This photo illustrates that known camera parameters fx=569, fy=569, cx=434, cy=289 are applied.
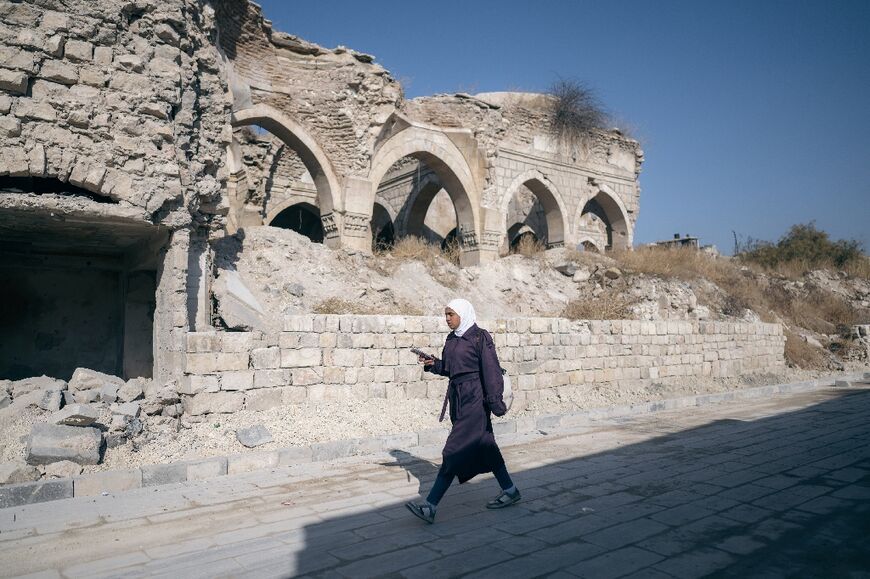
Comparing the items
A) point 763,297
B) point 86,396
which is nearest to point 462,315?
point 86,396

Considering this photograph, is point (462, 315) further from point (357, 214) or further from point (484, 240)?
point (484, 240)

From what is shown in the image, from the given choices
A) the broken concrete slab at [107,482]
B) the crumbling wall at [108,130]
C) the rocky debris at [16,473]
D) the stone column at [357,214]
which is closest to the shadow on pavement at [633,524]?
the broken concrete slab at [107,482]

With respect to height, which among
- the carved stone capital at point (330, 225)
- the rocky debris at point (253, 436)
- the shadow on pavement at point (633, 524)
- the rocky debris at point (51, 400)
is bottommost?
the shadow on pavement at point (633, 524)

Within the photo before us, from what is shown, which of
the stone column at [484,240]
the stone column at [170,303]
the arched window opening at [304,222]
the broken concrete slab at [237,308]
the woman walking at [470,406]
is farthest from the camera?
the arched window opening at [304,222]

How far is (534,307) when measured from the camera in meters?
17.0

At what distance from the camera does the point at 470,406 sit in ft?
13.7

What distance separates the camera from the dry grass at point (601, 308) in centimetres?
1541

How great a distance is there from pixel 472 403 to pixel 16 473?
157 inches

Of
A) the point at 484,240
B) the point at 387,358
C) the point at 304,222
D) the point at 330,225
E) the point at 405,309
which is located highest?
the point at 304,222

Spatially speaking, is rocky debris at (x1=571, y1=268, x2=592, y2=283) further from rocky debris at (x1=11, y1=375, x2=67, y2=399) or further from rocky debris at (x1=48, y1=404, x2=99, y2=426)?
rocky debris at (x1=48, y1=404, x2=99, y2=426)

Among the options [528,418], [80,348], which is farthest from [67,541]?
[80,348]

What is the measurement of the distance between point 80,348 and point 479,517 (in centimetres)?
818

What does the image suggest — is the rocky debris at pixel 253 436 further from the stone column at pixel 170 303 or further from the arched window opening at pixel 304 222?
the arched window opening at pixel 304 222

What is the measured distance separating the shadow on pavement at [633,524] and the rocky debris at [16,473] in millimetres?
2810
